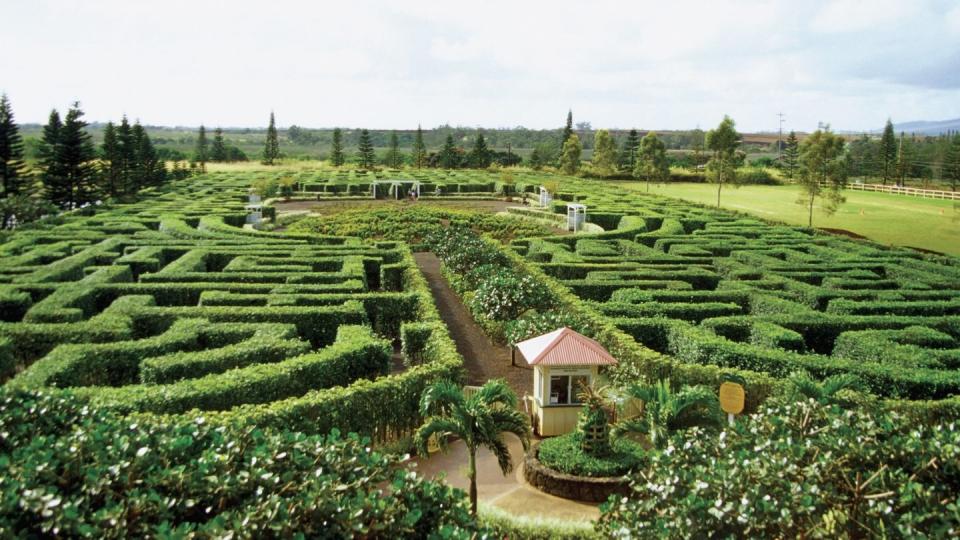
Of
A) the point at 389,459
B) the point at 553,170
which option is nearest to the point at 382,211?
the point at 389,459

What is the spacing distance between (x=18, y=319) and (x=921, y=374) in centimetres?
2033

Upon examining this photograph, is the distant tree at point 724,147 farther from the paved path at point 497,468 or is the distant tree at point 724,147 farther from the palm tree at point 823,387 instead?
the palm tree at point 823,387

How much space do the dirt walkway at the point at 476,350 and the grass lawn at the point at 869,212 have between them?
24.7 metres

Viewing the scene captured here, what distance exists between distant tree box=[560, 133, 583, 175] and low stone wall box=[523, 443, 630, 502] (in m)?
66.3

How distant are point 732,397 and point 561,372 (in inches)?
129

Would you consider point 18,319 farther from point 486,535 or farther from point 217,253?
point 486,535

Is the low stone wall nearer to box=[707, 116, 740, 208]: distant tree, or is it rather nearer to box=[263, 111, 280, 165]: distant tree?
box=[707, 116, 740, 208]: distant tree

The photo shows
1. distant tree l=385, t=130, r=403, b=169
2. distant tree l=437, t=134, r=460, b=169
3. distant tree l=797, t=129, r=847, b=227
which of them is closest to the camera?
distant tree l=797, t=129, r=847, b=227

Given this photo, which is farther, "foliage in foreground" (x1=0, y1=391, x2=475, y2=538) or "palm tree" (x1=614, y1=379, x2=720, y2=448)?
"palm tree" (x1=614, y1=379, x2=720, y2=448)

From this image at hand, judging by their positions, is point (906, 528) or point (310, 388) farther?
point (310, 388)

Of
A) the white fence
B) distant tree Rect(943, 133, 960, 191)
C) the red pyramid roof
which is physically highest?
distant tree Rect(943, 133, 960, 191)

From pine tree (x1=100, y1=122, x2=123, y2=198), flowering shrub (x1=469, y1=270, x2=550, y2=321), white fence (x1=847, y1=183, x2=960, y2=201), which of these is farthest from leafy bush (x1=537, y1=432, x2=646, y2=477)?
white fence (x1=847, y1=183, x2=960, y2=201)

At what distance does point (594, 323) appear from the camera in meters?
16.7

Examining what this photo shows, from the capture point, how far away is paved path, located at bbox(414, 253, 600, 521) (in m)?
10.9
